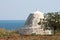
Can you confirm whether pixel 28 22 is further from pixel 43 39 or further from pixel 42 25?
pixel 43 39

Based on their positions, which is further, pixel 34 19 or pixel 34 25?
pixel 34 19

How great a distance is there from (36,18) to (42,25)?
4514 mm

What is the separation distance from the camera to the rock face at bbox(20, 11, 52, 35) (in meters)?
35.9

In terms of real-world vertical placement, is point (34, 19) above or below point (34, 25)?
above

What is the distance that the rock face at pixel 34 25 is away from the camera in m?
35.9

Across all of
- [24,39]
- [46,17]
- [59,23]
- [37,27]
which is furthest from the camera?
[37,27]

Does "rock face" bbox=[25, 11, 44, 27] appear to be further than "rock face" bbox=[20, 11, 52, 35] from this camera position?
Yes

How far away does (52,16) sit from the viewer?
1294 inches

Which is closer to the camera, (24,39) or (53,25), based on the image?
(24,39)

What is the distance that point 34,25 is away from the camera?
1516 inches

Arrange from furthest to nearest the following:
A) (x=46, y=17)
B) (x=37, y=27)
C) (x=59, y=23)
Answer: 1. (x=37, y=27)
2. (x=46, y=17)
3. (x=59, y=23)

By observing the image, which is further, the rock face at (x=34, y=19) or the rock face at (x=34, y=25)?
the rock face at (x=34, y=19)

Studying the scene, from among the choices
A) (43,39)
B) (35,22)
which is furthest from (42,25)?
(43,39)

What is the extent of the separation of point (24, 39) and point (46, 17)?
64.6ft
